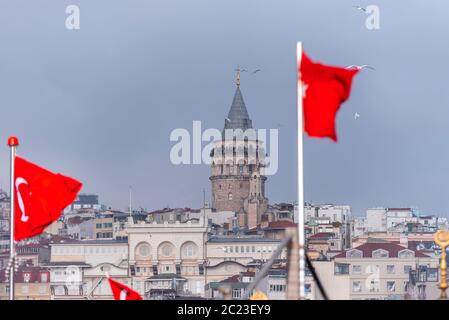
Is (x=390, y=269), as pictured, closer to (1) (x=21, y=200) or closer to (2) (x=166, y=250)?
(2) (x=166, y=250)

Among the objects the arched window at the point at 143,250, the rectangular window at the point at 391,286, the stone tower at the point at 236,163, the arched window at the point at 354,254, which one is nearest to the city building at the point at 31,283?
the arched window at the point at 143,250

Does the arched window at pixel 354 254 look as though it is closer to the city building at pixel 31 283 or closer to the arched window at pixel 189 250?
the arched window at pixel 189 250

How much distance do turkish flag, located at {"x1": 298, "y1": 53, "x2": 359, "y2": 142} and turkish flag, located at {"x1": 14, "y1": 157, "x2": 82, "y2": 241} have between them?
4.01 m

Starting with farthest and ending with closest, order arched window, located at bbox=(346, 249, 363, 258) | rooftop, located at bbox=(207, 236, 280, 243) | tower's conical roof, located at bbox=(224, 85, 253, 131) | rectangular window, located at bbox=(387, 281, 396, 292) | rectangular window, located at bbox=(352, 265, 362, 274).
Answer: tower's conical roof, located at bbox=(224, 85, 253, 131) → rooftop, located at bbox=(207, 236, 280, 243) → arched window, located at bbox=(346, 249, 363, 258) → rectangular window, located at bbox=(352, 265, 362, 274) → rectangular window, located at bbox=(387, 281, 396, 292)

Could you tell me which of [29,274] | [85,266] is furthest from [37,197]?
[85,266]

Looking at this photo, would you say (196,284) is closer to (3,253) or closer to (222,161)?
(3,253)

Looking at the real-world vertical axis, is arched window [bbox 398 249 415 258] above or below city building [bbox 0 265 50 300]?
above

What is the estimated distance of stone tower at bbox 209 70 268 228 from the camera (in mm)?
127562

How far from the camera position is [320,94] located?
50.6 feet

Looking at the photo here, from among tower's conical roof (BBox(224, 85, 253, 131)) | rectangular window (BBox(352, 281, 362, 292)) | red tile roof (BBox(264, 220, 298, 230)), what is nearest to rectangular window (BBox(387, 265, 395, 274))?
rectangular window (BBox(352, 281, 362, 292))

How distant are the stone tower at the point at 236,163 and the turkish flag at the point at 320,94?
4374 inches

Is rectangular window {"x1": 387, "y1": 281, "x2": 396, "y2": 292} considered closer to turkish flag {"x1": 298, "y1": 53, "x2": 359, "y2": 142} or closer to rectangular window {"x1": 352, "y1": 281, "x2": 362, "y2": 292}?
rectangular window {"x1": 352, "y1": 281, "x2": 362, "y2": 292}

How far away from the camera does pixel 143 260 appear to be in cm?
10644
